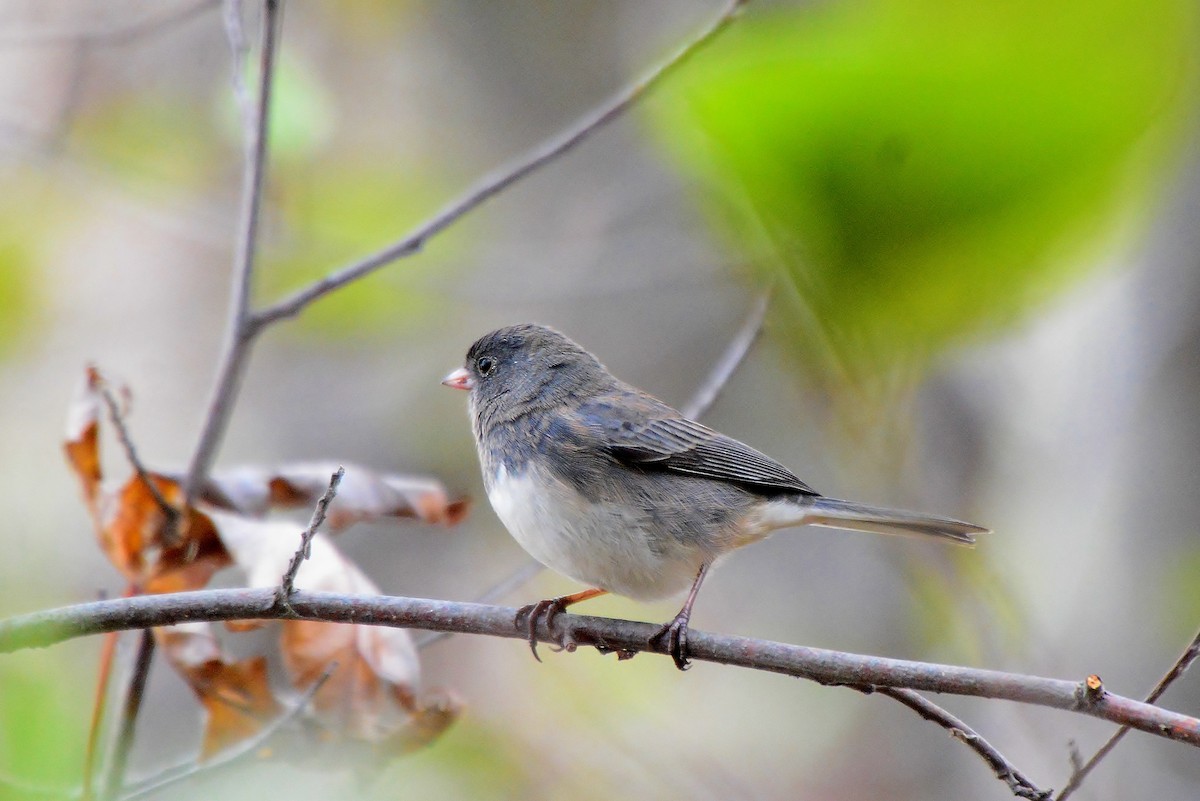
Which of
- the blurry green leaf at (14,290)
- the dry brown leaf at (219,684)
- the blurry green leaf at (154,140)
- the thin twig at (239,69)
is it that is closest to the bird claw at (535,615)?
the dry brown leaf at (219,684)

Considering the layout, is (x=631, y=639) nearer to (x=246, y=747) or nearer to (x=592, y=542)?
(x=592, y=542)

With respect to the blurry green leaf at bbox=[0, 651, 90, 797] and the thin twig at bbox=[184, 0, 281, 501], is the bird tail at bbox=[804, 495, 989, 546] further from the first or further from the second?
the blurry green leaf at bbox=[0, 651, 90, 797]

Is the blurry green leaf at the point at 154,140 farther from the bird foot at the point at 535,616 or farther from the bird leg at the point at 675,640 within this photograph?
the bird leg at the point at 675,640

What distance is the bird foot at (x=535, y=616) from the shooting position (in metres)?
1.86

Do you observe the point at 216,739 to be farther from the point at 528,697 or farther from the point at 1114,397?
the point at 1114,397

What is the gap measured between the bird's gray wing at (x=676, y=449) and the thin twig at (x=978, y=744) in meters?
0.91

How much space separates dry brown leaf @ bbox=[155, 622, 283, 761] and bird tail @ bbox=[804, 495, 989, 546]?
1262 millimetres

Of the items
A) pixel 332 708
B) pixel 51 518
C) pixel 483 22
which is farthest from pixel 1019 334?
pixel 51 518

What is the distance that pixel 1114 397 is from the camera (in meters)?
3.37

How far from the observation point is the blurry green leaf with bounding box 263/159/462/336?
11.6ft

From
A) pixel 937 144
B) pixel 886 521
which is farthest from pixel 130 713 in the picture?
pixel 937 144

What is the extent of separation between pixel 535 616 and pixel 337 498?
0.47 metres

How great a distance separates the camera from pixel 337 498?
7.11 feet

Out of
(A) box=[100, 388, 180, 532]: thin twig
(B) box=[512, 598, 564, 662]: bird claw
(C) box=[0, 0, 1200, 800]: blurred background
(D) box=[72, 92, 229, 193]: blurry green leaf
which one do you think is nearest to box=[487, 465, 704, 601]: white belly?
(B) box=[512, 598, 564, 662]: bird claw
